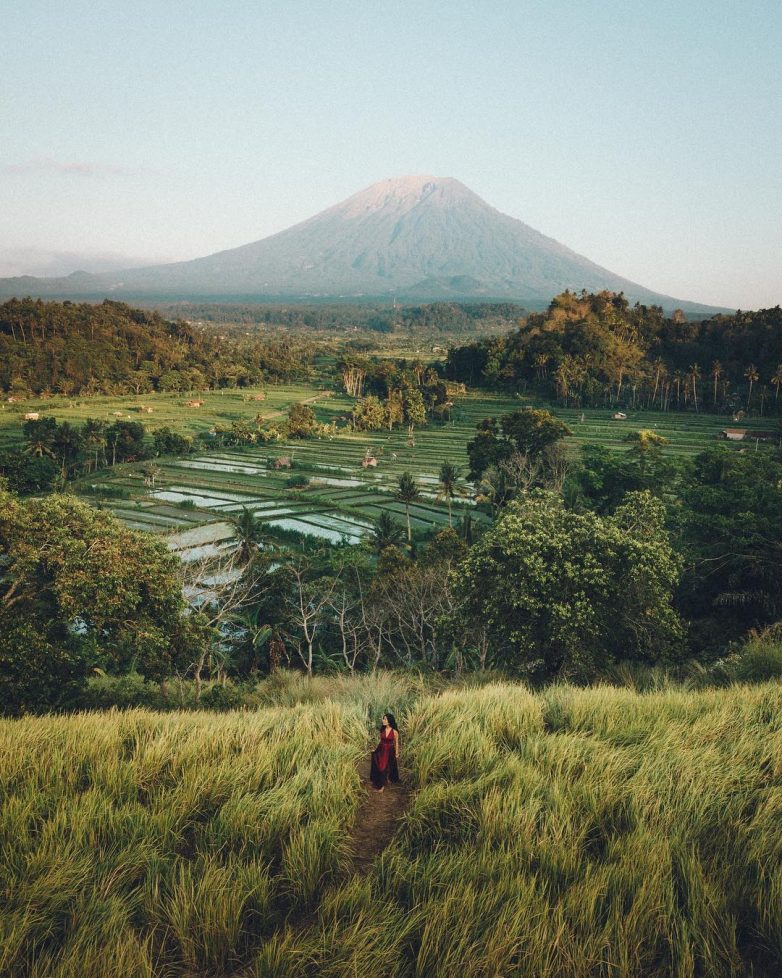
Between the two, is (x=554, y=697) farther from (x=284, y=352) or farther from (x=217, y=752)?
(x=284, y=352)

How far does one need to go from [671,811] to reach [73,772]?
4.46m

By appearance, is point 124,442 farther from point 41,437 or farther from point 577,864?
point 577,864

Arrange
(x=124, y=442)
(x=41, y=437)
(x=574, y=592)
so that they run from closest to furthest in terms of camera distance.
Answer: (x=574, y=592) < (x=41, y=437) < (x=124, y=442)

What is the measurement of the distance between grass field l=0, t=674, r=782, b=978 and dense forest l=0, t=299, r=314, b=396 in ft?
353

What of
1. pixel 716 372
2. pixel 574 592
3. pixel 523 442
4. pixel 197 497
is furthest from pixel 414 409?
pixel 574 592

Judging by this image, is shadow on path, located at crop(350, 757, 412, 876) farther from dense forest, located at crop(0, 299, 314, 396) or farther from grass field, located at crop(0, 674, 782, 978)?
dense forest, located at crop(0, 299, 314, 396)

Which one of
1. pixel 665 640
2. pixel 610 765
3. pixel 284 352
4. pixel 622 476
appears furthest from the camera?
pixel 284 352

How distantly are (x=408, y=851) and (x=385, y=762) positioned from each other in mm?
1107

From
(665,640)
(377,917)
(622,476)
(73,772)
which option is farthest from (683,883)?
(622,476)

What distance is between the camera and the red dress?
488cm

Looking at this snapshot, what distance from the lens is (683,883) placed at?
10.9 ft

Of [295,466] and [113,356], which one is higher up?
[113,356]

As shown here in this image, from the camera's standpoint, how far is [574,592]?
12.4 m

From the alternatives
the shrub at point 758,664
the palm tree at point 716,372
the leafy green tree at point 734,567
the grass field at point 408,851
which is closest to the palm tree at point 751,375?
the palm tree at point 716,372
